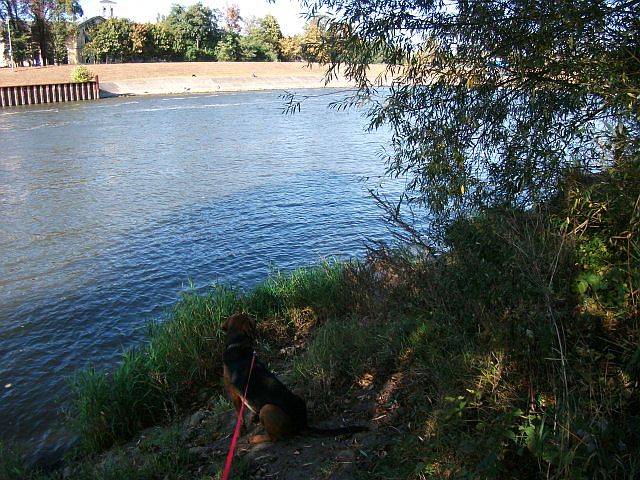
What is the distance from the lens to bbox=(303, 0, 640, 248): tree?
16.1 feet

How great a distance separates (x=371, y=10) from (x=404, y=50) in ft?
1.95

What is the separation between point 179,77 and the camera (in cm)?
7694

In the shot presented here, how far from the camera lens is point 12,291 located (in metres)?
12.9

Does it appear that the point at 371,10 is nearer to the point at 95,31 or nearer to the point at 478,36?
the point at 478,36

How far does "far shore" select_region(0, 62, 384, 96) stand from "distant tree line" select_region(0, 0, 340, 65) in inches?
169

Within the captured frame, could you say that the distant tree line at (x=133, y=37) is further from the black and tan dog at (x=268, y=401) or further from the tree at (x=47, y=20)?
the black and tan dog at (x=268, y=401)

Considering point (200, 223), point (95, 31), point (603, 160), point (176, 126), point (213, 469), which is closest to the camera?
point (603, 160)

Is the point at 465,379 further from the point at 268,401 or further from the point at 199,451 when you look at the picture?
the point at 199,451

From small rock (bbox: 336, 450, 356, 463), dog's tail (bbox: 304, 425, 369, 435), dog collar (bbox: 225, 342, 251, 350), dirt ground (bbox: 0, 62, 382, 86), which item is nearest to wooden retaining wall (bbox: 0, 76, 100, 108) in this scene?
dirt ground (bbox: 0, 62, 382, 86)

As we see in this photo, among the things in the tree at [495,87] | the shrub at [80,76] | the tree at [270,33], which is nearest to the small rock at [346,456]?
the tree at [495,87]

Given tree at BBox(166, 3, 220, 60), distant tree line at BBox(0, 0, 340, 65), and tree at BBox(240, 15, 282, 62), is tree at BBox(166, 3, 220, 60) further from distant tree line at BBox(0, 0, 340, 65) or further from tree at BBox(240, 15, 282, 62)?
tree at BBox(240, 15, 282, 62)

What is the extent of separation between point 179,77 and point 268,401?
256ft

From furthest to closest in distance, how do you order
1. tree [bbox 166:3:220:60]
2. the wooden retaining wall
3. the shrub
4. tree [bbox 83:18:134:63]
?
tree [bbox 166:3:220:60] → tree [bbox 83:18:134:63] → the shrub → the wooden retaining wall

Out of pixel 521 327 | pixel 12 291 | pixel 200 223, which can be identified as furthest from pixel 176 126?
pixel 521 327
